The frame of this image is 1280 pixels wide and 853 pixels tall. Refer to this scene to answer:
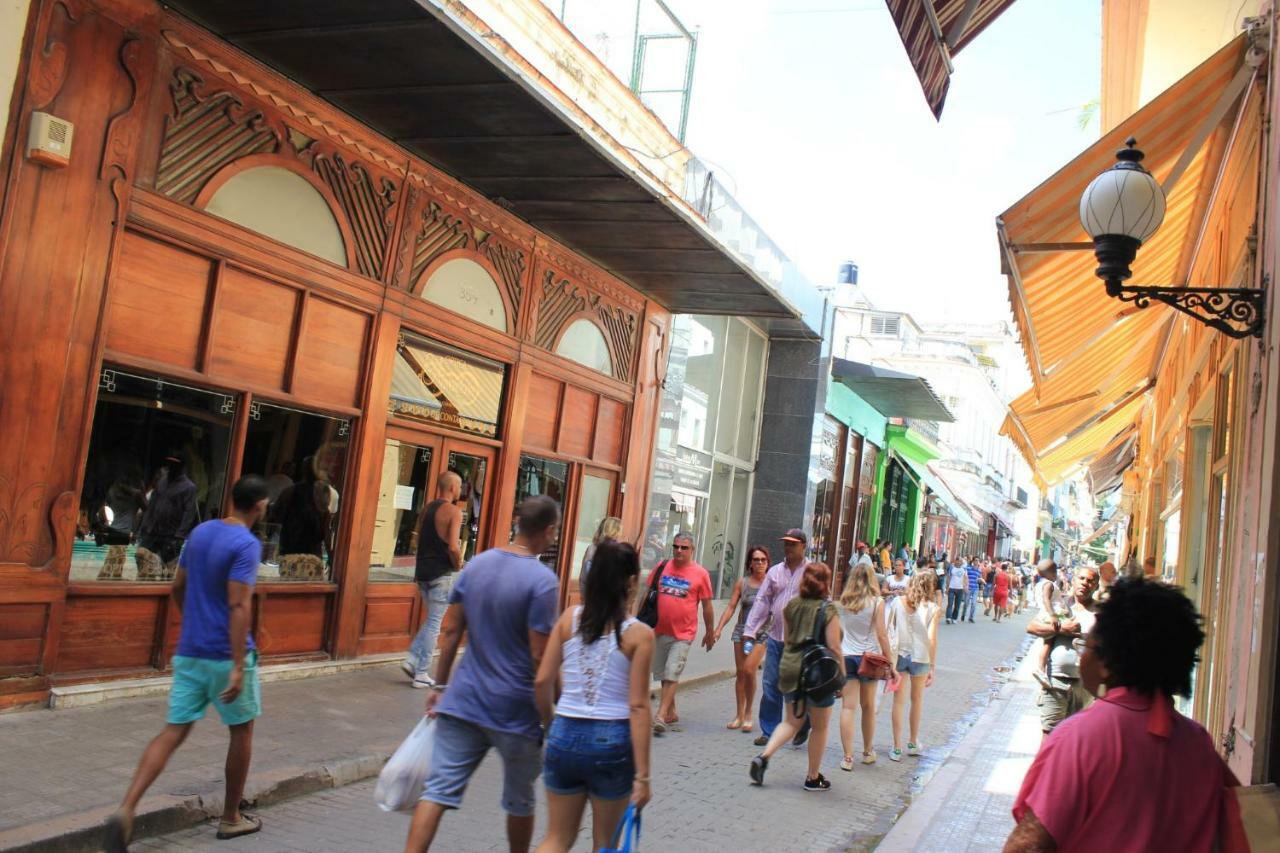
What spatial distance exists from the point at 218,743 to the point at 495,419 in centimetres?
550

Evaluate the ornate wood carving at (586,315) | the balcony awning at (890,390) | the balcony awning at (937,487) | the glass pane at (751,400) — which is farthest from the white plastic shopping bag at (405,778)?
the balcony awning at (937,487)

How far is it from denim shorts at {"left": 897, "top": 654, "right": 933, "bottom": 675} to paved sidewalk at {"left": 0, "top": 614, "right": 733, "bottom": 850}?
402 centimetres

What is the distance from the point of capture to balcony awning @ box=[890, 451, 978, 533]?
1300 inches

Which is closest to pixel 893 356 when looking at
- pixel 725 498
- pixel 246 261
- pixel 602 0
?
pixel 725 498

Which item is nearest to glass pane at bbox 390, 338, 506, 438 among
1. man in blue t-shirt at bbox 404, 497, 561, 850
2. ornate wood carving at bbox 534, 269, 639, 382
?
ornate wood carving at bbox 534, 269, 639, 382

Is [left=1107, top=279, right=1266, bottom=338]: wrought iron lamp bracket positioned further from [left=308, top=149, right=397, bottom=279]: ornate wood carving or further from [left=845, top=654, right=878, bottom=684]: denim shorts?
[left=308, top=149, right=397, bottom=279]: ornate wood carving

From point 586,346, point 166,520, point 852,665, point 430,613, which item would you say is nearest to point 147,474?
point 166,520

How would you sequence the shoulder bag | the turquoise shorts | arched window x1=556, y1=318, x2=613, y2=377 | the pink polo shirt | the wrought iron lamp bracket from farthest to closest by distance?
arched window x1=556, y1=318, x2=613, y2=377, the shoulder bag, the wrought iron lamp bracket, the turquoise shorts, the pink polo shirt

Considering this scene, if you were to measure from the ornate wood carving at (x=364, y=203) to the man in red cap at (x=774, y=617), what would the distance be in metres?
4.32

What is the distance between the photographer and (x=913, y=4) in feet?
15.6

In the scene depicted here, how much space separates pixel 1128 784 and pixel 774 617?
20.8 ft

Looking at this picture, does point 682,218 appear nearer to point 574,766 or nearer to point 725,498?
point 574,766

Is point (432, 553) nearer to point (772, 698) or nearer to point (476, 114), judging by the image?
point (772, 698)

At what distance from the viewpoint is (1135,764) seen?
2416 mm
